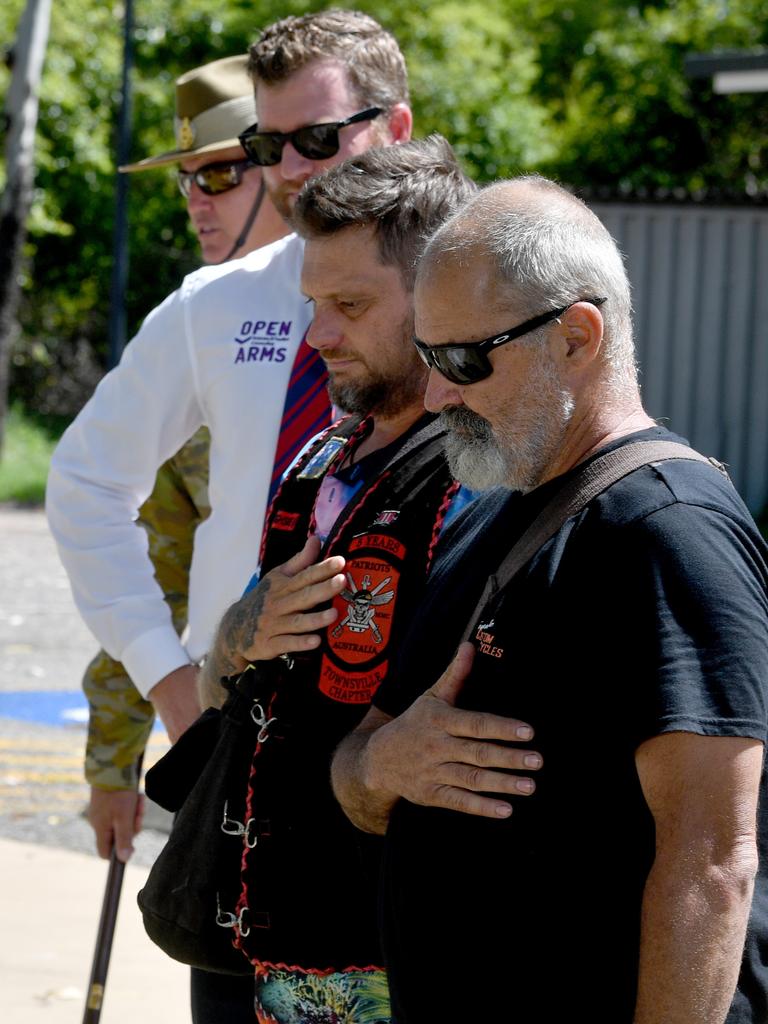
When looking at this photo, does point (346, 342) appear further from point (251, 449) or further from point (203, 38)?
point (203, 38)

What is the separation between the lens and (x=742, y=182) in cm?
2427

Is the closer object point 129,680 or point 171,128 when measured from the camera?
point 129,680

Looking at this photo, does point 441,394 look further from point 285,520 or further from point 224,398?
point 224,398

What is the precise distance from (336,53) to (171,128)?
2109cm

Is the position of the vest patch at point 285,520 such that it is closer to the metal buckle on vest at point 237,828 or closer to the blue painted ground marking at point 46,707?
the metal buckle on vest at point 237,828

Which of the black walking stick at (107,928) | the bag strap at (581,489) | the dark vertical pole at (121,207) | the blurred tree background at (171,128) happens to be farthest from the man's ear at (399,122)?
the blurred tree background at (171,128)

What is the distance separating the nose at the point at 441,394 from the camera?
6.02ft

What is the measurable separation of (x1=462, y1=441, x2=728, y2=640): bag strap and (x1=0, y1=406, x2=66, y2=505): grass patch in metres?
16.0

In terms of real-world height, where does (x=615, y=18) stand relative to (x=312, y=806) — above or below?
above

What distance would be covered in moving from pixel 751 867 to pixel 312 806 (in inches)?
26.3

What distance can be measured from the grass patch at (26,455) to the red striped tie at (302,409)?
15019 millimetres

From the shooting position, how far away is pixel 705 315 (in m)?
13.6

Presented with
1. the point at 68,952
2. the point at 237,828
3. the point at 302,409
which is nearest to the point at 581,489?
the point at 237,828

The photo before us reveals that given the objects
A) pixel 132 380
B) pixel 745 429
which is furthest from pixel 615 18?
pixel 132 380
